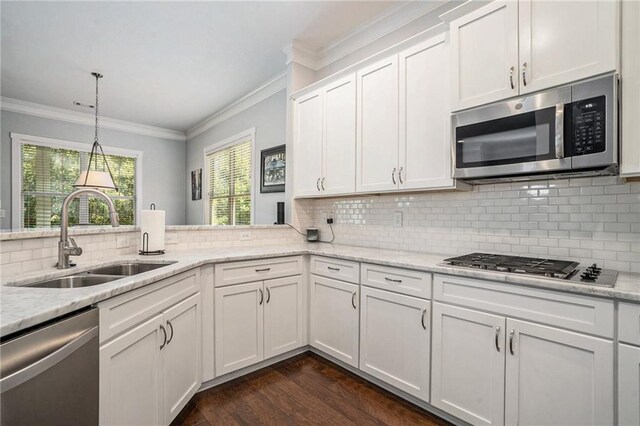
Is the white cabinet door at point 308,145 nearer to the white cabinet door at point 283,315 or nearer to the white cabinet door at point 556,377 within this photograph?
the white cabinet door at point 283,315

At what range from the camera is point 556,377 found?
1400 mm

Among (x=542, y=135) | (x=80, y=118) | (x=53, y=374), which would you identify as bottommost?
(x=53, y=374)

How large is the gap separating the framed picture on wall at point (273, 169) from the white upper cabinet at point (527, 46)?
2.34m

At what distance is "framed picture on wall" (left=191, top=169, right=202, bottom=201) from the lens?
6.12 metres

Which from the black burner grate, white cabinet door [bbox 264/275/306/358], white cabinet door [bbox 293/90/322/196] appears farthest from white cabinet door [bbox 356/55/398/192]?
white cabinet door [bbox 264/275/306/358]

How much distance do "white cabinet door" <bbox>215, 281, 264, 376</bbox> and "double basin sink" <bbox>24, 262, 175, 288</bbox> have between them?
1.60ft

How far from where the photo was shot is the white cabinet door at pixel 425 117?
81.3 inches

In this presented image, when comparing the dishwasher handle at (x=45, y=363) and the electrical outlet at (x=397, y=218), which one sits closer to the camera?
the dishwasher handle at (x=45, y=363)

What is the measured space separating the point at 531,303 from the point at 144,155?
6678 millimetres

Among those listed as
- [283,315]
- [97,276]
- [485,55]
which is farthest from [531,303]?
[97,276]

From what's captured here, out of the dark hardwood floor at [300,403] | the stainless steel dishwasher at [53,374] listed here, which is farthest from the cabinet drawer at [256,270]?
the stainless steel dishwasher at [53,374]

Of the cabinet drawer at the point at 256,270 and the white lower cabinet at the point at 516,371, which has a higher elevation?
the cabinet drawer at the point at 256,270

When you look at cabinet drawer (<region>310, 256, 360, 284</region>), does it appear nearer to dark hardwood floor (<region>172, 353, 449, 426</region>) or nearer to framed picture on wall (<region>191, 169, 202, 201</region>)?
dark hardwood floor (<region>172, 353, 449, 426</region>)

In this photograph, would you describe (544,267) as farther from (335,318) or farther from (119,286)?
(119,286)
